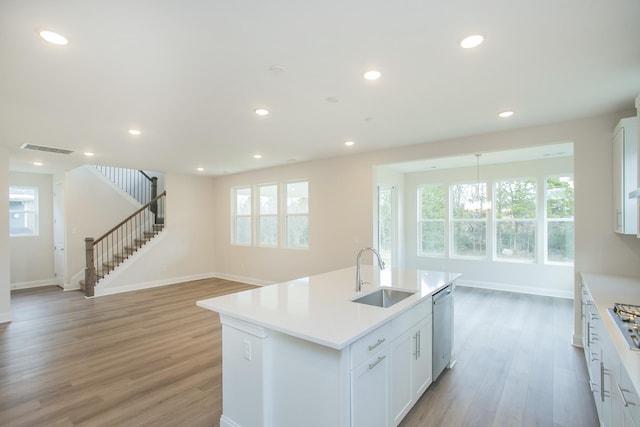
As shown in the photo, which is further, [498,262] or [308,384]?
[498,262]

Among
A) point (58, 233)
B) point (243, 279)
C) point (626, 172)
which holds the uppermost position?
point (626, 172)

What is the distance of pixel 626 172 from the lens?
304 centimetres

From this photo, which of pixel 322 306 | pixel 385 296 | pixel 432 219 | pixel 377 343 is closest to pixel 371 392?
pixel 377 343

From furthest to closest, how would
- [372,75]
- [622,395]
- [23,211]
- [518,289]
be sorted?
[23,211] → [518,289] → [372,75] → [622,395]

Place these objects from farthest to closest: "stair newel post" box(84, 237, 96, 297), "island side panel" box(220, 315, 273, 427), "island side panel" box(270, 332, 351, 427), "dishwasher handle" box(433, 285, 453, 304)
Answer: "stair newel post" box(84, 237, 96, 297), "dishwasher handle" box(433, 285, 453, 304), "island side panel" box(220, 315, 273, 427), "island side panel" box(270, 332, 351, 427)

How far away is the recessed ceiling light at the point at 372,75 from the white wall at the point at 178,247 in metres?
6.44

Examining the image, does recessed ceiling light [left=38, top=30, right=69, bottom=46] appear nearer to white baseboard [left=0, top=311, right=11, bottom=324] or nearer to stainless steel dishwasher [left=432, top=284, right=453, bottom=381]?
stainless steel dishwasher [left=432, top=284, right=453, bottom=381]

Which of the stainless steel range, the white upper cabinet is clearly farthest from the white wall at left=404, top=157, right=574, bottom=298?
the stainless steel range

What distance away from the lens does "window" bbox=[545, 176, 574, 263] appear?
6.01 meters

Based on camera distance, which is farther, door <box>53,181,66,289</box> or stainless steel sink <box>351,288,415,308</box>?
door <box>53,181,66,289</box>

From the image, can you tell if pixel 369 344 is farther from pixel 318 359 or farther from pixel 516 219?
pixel 516 219

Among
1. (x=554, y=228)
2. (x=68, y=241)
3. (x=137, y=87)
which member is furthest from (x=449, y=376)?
(x=68, y=241)

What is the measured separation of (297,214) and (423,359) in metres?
4.51

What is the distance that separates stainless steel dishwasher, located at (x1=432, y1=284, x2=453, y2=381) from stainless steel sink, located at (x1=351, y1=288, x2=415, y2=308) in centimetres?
32
